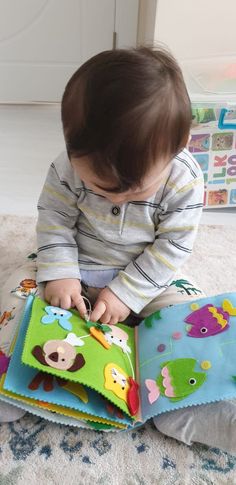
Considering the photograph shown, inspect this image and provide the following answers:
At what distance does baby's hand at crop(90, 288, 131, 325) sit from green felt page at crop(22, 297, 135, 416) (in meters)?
0.02

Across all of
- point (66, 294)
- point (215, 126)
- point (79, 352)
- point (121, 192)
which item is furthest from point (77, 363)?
point (215, 126)

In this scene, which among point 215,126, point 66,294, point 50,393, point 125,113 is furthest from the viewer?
point 215,126

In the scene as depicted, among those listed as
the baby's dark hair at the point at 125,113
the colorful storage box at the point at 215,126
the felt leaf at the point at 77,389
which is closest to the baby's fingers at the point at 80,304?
the felt leaf at the point at 77,389

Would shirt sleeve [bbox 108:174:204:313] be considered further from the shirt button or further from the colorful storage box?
the colorful storage box

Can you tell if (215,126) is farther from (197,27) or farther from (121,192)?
(121,192)

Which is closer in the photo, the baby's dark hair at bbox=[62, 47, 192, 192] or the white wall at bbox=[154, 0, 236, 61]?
the baby's dark hair at bbox=[62, 47, 192, 192]

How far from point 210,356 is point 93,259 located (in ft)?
0.76

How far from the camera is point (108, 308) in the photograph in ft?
2.39

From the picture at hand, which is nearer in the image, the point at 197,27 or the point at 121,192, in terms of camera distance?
the point at 121,192

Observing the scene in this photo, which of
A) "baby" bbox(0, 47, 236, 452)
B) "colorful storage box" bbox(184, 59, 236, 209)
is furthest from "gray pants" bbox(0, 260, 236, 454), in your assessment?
"colorful storage box" bbox(184, 59, 236, 209)

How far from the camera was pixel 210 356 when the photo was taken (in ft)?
2.19

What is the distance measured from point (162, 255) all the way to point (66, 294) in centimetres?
15

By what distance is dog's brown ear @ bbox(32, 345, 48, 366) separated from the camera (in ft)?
2.07

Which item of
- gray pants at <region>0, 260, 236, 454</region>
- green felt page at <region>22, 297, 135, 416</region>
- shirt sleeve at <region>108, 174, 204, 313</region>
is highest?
shirt sleeve at <region>108, 174, 204, 313</region>
